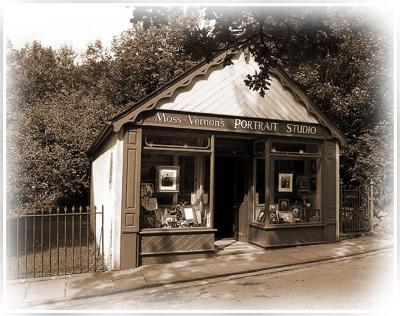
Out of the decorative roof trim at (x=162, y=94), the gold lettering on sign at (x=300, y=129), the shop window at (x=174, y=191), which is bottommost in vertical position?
the shop window at (x=174, y=191)

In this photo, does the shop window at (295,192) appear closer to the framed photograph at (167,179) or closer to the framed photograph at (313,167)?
the framed photograph at (313,167)

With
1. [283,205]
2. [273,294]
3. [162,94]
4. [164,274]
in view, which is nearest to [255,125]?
[283,205]

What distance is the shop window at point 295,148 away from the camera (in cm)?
1099

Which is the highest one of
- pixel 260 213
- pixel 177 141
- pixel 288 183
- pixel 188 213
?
pixel 177 141

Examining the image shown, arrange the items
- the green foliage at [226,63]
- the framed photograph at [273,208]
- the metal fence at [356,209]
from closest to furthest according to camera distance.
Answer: the green foliage at [226,63] → the framed photograph at [273,208] → the metal fence at [356,209]

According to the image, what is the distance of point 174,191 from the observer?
9.76m

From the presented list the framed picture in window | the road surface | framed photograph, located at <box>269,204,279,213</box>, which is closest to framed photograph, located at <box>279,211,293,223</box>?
framed photograph, located at <box>269,204,279,213</box>

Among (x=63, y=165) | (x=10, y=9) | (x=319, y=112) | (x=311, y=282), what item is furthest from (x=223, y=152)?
(x=63, y=165)

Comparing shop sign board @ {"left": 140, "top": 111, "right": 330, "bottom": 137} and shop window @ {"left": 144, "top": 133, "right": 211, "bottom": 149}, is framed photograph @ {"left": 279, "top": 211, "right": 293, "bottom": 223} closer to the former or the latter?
shop sign board @ {"left": 140, "top": 111, "right": 330, "bottom": 137}

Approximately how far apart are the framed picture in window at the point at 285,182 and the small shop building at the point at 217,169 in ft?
0.10

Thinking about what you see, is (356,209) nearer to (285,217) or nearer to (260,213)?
(285,217)

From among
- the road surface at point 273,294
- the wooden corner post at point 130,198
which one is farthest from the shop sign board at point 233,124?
the road surface at point 273,294

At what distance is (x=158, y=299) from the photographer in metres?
6.82

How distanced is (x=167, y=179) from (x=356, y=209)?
7184 millimetres
